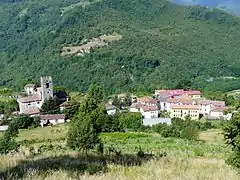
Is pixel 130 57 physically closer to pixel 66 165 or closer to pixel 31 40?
pixel 31 40

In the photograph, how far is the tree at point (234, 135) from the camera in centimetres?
534

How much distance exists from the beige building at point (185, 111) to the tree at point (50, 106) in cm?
1316

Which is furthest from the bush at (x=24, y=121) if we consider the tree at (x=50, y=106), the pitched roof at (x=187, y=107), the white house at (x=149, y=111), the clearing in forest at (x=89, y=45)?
the clearing in forest at (x=89, y=45)

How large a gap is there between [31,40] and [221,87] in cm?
5206

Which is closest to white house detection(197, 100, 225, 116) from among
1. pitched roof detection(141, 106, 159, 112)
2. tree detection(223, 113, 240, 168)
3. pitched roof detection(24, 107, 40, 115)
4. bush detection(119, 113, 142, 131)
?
pitched roof detection(141, 106, 159, 112)

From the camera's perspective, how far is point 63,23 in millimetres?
108938

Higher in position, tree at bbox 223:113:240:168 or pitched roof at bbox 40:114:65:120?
tree at bbox 223:113:240:168

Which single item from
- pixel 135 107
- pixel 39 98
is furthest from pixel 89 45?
pixel 135 107

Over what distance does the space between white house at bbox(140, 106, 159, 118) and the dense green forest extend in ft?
53.7

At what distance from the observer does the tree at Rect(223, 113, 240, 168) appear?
5337 millimetres

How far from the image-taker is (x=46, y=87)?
4744 cm

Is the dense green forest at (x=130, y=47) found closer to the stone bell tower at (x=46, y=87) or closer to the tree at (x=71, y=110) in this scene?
the stone bell tower at (x=46, y=87)

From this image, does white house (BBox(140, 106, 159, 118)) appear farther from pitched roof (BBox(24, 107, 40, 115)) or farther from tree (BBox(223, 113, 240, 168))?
tree (BBox(223, 113, 240, 168))

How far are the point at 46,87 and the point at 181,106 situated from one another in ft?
50.4
